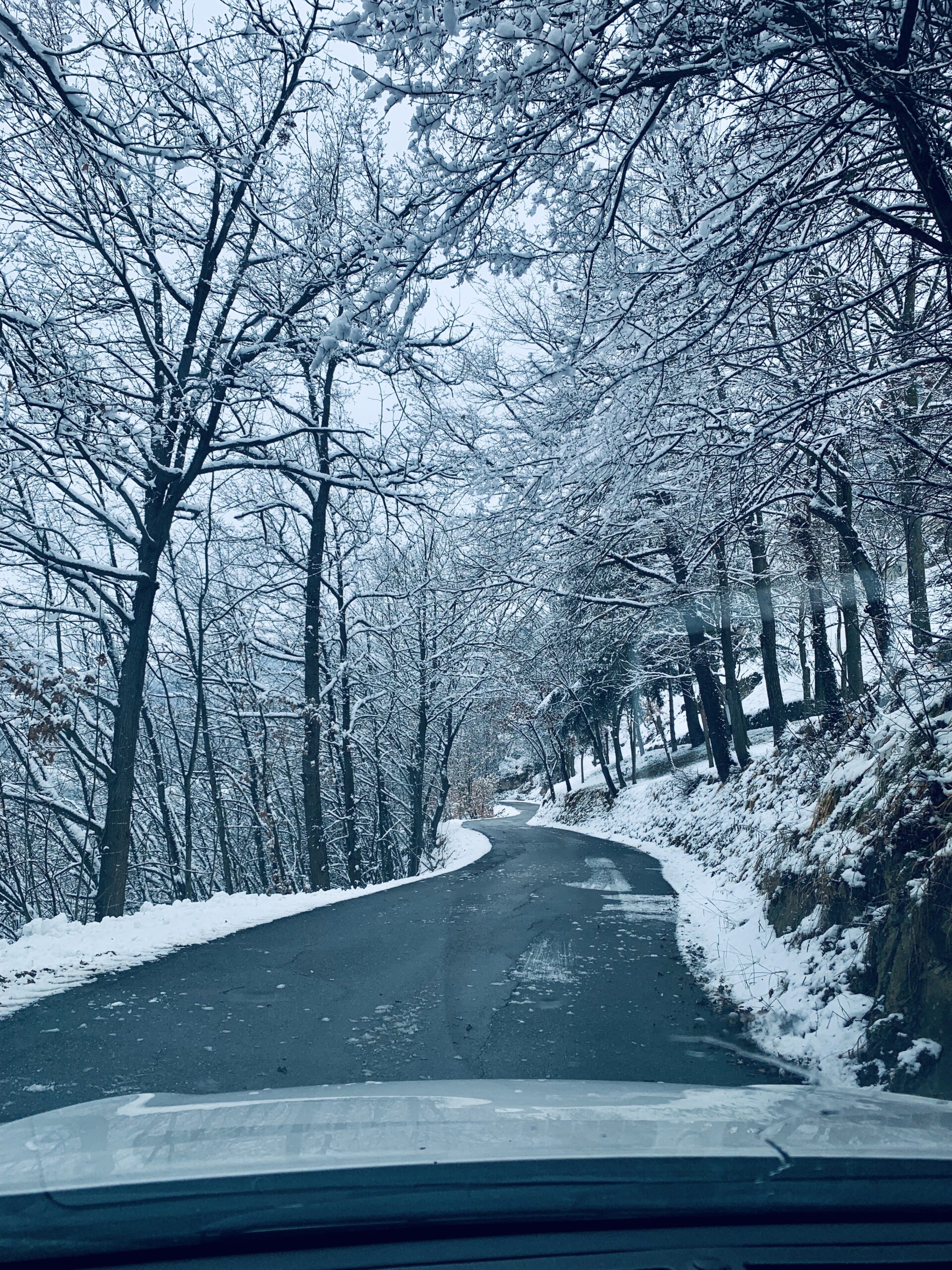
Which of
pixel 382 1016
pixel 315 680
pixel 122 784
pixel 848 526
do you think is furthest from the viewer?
pixel 315 680

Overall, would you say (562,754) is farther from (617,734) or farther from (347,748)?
(347,748)

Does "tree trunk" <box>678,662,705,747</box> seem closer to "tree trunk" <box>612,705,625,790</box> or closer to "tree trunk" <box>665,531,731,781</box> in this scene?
"tree trunk" <box>612,705,625,790</box>

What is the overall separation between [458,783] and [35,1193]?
60.1 metres

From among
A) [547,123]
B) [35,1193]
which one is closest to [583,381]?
[547,123]

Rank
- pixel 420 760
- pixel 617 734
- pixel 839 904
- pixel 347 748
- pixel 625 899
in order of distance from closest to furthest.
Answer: pixel 839 904
pixel 625 899
pixel 347 748
pixel 420 760
pixel 617 734

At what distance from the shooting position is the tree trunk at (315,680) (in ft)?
54.2

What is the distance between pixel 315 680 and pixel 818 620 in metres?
9.70

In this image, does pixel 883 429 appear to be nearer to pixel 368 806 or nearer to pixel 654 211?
pixel 654 211

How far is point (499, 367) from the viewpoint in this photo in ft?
42.1

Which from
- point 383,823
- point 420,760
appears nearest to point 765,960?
point 420,760

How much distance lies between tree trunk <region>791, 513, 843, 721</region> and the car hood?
8957 mm

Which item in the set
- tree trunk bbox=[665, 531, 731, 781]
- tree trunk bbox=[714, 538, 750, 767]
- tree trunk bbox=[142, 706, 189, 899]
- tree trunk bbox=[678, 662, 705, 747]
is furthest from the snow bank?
tree trunk bbox=[678, 662, 705, 747]

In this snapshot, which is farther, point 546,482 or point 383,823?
point 383,823

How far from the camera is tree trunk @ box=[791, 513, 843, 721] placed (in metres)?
11.5
